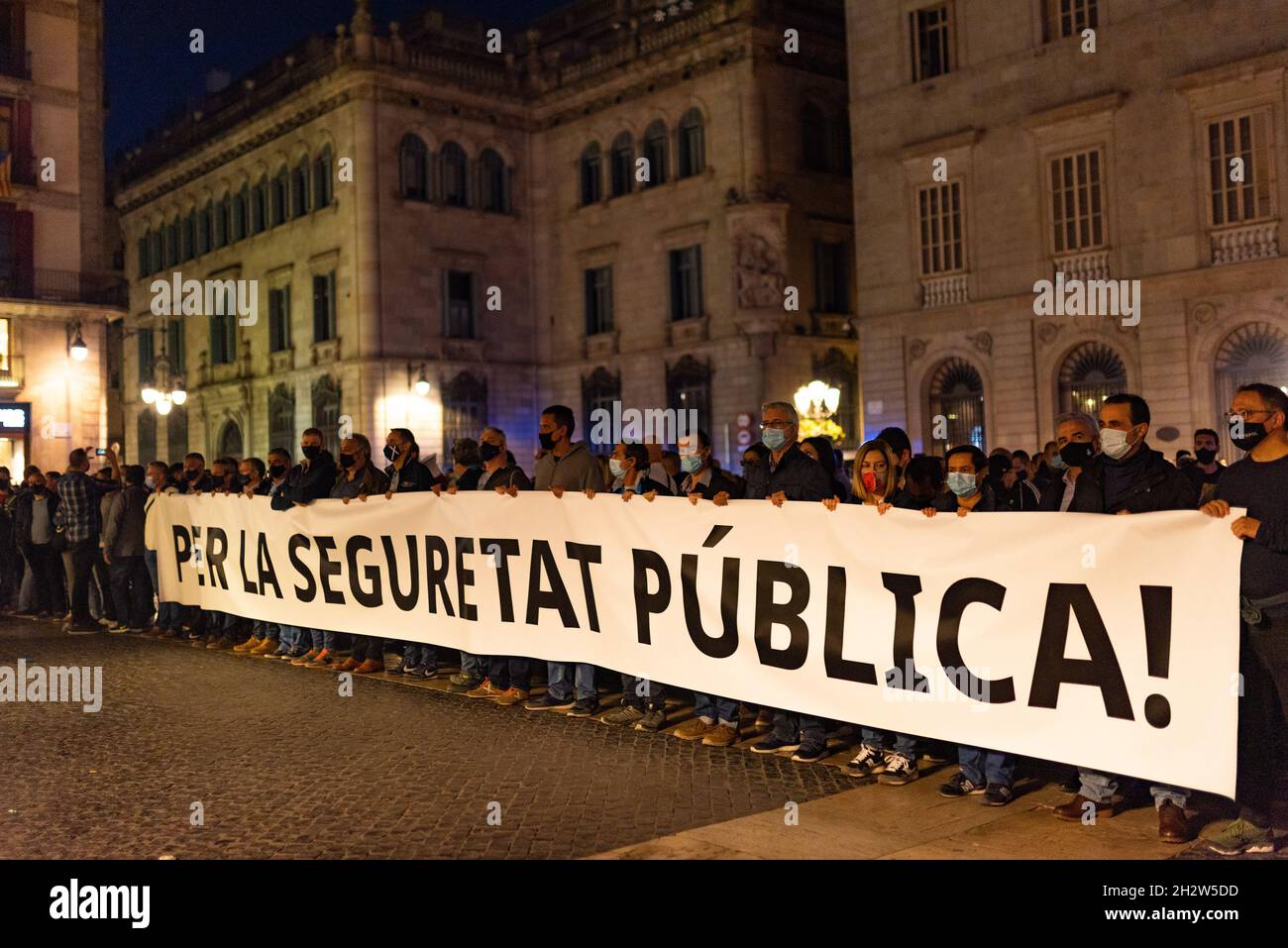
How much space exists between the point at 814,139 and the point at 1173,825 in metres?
31.9

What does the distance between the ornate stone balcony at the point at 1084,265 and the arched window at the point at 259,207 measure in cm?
2814

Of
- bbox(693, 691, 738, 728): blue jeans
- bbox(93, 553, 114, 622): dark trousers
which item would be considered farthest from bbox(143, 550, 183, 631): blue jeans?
bbox(693, 691, 738, 728): blue jeans

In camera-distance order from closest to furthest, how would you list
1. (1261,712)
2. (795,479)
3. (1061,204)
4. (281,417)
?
(1261,712)
(795,479)
(1061,204)
(281,417)

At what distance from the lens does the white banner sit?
6.39 m

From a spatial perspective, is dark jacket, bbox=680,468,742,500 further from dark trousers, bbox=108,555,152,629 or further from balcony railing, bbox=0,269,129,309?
balcony railing, bbox=0,269,129,309

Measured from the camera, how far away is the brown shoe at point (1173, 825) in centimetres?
640

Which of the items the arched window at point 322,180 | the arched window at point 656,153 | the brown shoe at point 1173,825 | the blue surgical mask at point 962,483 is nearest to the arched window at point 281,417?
the arched window at point 322,180

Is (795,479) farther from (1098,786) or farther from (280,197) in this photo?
(280,197)

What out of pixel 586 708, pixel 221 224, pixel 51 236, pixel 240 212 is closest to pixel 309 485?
pixel 586 708

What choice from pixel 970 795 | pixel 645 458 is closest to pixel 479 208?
pixel 645 458

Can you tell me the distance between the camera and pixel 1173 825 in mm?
6418

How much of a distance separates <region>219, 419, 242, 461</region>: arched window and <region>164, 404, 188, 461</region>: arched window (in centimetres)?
315

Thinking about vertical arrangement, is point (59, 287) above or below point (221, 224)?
below
